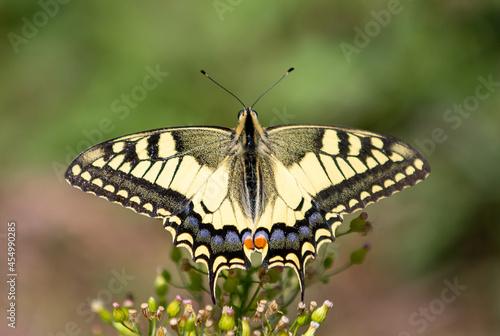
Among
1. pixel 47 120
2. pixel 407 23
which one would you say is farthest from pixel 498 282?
pixel 47 120

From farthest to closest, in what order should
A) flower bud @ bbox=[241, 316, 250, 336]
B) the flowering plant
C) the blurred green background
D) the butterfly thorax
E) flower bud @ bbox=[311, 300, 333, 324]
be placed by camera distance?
the blurred green background
the butterfly thorax
flower bud @ bbox=[311, 300, 333, 324]
the flowering plant
flower bud @ bbox=[241, 316, 250, 336]

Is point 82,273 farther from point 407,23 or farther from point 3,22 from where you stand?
point 407,23

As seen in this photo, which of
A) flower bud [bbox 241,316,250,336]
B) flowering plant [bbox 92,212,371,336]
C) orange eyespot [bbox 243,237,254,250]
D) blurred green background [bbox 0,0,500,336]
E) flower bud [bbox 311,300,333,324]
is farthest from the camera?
blurred green background [bbox 0,0,500,336]

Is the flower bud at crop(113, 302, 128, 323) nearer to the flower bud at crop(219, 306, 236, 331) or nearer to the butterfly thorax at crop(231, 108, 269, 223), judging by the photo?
the flower bud at crop(219, 306, 236, 331)

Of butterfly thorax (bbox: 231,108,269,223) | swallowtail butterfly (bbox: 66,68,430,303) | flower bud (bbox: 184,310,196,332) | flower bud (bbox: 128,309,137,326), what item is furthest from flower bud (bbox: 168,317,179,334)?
butterfly thorax (bbox: 231,108,269,223)

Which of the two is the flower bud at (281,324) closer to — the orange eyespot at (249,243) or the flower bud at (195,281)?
the orange eyespot at (249,243)
